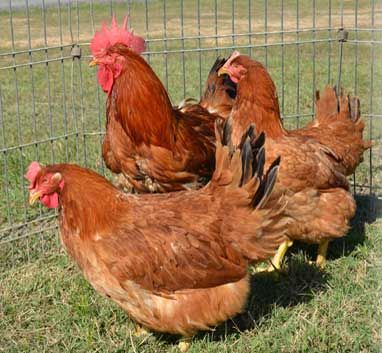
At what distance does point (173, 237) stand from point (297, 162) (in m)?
1.36

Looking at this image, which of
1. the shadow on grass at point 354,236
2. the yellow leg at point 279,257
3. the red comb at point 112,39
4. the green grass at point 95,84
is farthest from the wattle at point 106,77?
the shadow on grass at point 354,236

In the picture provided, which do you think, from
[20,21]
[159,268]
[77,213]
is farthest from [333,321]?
[20,21]

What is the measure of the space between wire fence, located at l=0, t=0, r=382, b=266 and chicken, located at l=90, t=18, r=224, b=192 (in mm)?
742

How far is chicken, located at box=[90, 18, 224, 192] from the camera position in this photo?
15.1 feet

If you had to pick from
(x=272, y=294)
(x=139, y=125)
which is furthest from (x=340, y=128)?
(x=139, y=125)

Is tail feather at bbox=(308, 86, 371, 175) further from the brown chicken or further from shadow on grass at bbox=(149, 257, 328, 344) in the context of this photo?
shadow on grass at bbox=(149, 257, 328, 344)

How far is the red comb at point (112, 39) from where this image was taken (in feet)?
15.3

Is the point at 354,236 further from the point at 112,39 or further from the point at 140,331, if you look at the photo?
the point at 112,39

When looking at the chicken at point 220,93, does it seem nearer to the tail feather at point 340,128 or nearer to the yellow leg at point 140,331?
the tail feather at point 340,128

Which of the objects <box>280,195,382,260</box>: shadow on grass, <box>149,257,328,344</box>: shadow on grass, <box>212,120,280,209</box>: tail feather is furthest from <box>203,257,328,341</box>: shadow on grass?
<box>212,120,280,209</box>: tail feather

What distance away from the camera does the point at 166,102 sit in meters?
4.74

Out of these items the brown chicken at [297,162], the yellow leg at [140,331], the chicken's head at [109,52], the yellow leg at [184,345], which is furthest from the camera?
the brown chicken at [297,162]

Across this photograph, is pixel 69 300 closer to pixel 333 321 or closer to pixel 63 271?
pixel 63 271

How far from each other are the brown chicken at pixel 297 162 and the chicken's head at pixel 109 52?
0.78m
